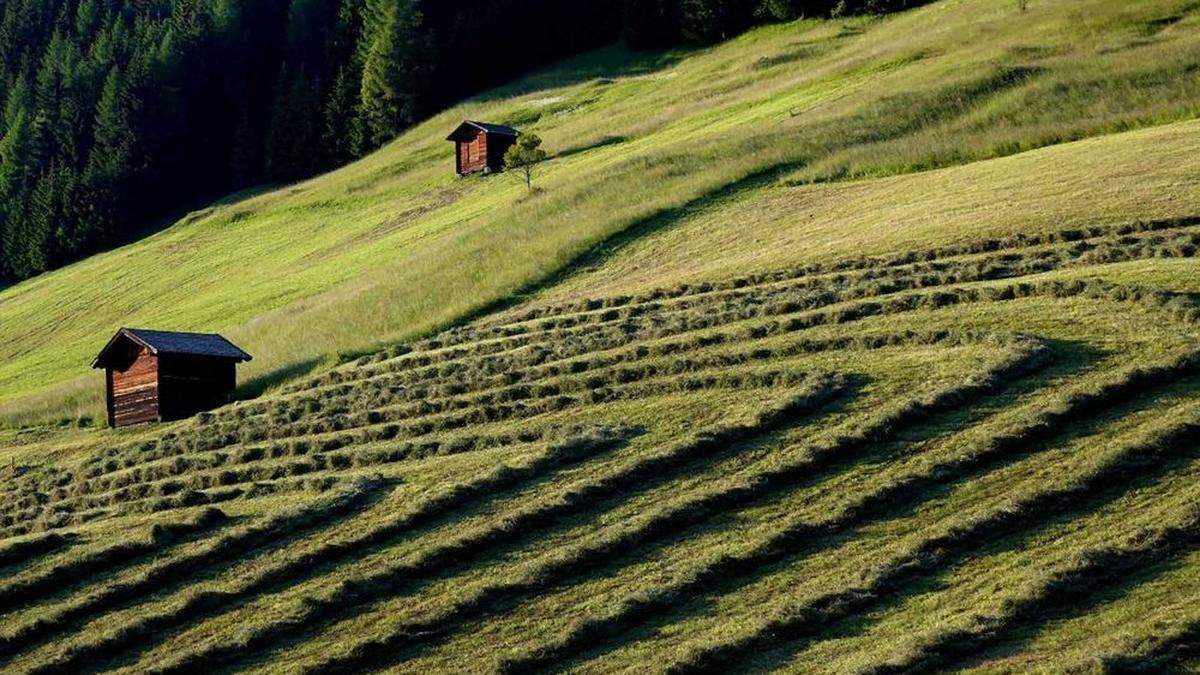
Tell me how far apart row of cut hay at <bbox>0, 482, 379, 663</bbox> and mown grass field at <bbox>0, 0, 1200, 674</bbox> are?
0.30 feet

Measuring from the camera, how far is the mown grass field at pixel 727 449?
75.9 ft

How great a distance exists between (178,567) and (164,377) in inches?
855

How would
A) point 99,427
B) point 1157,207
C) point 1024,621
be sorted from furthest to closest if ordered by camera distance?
point 99,427 < point 1157,207 < point 1024,621

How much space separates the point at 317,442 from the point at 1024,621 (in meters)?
21.9

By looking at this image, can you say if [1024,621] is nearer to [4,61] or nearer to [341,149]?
[341,149]

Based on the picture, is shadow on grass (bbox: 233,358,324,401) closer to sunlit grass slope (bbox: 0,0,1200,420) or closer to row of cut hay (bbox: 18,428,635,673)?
sunlit grass slope (bbox: 0,0,1200,420)

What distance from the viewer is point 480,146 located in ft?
294

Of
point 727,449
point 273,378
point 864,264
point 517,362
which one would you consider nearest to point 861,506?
point 727,449

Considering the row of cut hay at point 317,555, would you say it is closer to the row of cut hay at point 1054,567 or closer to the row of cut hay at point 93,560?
the row of cut hay at point 93,560

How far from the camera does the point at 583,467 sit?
30.8 metres

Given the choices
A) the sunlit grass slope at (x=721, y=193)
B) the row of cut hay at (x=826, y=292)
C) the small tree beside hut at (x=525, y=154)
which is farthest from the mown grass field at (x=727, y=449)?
the small tree beside hut at (x=525, y=154)

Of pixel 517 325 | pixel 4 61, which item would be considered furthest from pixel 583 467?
pixel 4 61

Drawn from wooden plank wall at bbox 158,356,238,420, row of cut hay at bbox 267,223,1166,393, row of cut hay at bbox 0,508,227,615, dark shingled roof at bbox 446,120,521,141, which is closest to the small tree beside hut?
dark shingled roof at bbox 446,120,521,141

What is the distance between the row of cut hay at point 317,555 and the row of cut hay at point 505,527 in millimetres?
1408
